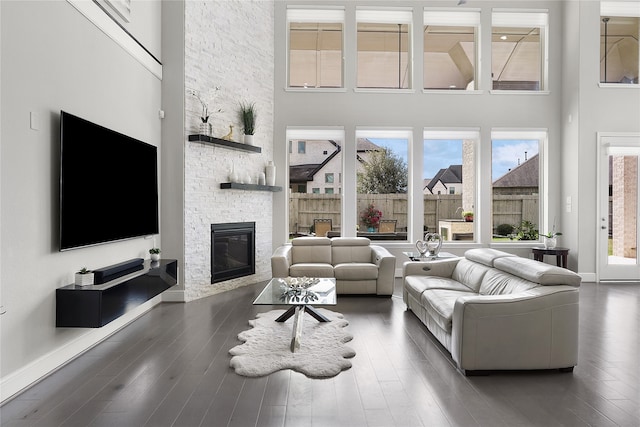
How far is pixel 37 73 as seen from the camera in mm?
2938

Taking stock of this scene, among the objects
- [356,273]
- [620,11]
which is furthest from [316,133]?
[620,11]

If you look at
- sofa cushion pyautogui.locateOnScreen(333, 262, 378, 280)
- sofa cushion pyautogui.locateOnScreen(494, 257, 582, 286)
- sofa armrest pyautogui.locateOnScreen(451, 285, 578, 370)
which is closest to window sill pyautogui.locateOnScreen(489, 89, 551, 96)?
sofa cushion pyautogui.locateOnScreen(333, 262, 378, 280)

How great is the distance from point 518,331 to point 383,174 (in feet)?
15.9

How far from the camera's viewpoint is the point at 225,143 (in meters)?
5.73

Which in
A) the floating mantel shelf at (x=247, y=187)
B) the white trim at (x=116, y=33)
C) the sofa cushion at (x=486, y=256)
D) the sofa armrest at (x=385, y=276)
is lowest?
the sofa armrest at (x=385, y=276)

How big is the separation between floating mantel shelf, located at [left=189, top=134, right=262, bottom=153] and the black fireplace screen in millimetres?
1179

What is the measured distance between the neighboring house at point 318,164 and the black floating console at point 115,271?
11.9 ft

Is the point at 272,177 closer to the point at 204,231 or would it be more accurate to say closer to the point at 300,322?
the point at 204,231

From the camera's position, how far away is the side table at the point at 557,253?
260 inches

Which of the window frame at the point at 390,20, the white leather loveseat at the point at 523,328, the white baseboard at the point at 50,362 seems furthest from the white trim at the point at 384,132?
the white baseboard at the point at 50,362

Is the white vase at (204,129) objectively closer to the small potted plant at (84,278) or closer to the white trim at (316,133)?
the white trim at (316,133)

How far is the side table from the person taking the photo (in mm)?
6607

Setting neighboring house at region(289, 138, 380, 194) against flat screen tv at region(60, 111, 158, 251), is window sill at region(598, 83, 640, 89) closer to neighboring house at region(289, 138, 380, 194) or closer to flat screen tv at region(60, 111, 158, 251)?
neighboring house at region(289, 138, 380, 194)

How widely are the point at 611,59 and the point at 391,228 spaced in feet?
15.9
